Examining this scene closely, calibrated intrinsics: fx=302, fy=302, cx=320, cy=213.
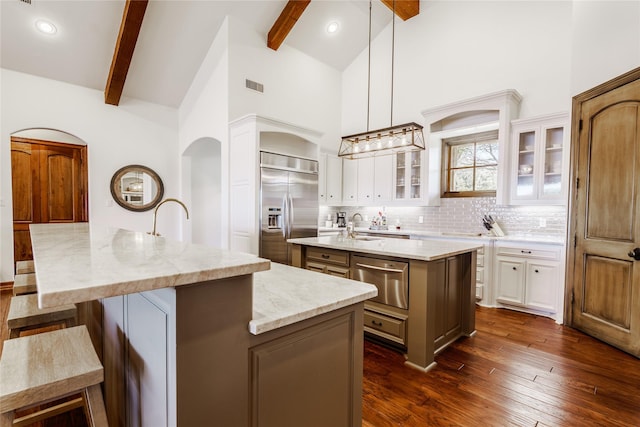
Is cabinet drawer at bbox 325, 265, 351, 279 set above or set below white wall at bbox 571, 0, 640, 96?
below

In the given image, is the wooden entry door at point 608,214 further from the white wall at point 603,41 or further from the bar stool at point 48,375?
the bar stool at point 48,375

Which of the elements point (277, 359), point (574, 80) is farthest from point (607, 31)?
point (277, 359)

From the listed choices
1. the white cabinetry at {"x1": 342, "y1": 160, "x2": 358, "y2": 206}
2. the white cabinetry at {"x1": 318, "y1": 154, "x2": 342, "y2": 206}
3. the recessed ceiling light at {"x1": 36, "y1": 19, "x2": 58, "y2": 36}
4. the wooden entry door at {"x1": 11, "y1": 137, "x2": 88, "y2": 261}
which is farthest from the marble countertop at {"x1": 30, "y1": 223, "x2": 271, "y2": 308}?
the wooden entry door at {"x1": 11, "y1": 137, "x2": 88, "y2": 261}

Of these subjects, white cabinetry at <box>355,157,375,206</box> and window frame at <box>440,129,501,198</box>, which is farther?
white cabinetry at <box>355,157,375,206</box>

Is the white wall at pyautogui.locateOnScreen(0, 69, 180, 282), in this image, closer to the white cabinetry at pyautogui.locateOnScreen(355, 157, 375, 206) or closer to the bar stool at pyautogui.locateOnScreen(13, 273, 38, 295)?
the bar stool at pyautogui.locateOnScreen(13, 273, 38, 295)

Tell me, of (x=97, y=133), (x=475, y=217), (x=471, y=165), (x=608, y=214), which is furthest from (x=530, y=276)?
(x=97, y=133)

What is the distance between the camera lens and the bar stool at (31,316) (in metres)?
1.69

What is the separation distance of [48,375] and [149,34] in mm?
4608

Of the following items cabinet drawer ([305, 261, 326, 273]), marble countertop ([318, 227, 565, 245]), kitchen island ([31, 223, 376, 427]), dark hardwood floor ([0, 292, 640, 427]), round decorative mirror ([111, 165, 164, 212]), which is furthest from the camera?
round decorative mirror ([111, 165, 164, 212])

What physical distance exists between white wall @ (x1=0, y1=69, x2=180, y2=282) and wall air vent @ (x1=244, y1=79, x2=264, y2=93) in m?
1.92

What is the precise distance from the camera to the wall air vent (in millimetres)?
4652

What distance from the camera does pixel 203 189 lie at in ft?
19.8

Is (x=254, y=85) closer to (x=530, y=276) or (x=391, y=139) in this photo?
(x=391, y=139)

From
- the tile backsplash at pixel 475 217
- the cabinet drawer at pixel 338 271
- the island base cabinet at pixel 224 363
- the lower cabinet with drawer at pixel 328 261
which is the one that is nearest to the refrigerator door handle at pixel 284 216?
the lower cabinet with drawer at pixel 328 261
